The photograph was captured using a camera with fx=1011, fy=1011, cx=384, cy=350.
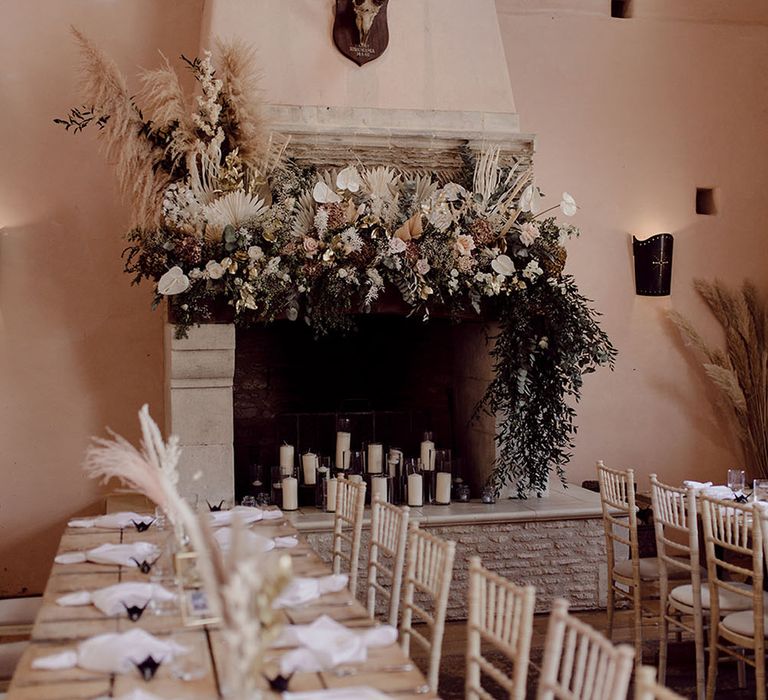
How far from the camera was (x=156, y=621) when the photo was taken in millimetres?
2824

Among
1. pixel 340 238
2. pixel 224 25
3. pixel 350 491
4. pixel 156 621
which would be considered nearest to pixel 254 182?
pixel 340 238

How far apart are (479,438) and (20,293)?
9.66ft

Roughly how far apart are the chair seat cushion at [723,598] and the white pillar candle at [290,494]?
214cm

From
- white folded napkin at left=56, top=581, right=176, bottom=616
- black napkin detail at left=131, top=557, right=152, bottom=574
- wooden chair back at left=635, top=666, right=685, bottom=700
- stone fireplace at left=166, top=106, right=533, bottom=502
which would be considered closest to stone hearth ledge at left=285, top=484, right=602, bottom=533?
stone fireplace at left=166, top=106, right=533, bottom=502

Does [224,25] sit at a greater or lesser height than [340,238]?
greater

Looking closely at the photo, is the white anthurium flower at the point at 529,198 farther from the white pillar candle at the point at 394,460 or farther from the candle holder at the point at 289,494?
the candle holder at the point at 289,494

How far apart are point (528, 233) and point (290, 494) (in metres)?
1.95

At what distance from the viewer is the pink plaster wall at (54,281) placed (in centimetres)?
618

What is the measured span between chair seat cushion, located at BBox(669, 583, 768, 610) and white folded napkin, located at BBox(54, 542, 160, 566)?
7.58 ft

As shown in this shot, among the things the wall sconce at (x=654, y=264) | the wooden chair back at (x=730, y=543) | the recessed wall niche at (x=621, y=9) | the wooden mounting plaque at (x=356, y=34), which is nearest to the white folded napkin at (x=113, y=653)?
the wooden chair back at (x=730, y=543)

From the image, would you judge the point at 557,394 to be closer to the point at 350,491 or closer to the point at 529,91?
the point at 350,491

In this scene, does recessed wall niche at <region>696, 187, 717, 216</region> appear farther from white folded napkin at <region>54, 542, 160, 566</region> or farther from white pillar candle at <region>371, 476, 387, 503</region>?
white folded napkin at <region>54, 542, 160, 566</region>

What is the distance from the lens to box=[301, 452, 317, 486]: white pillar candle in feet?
19.3

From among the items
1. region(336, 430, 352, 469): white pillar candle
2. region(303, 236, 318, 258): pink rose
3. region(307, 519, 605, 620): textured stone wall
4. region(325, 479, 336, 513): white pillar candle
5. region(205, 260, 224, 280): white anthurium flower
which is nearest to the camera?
region(205, 260, 224, 280): white anthurium flower
